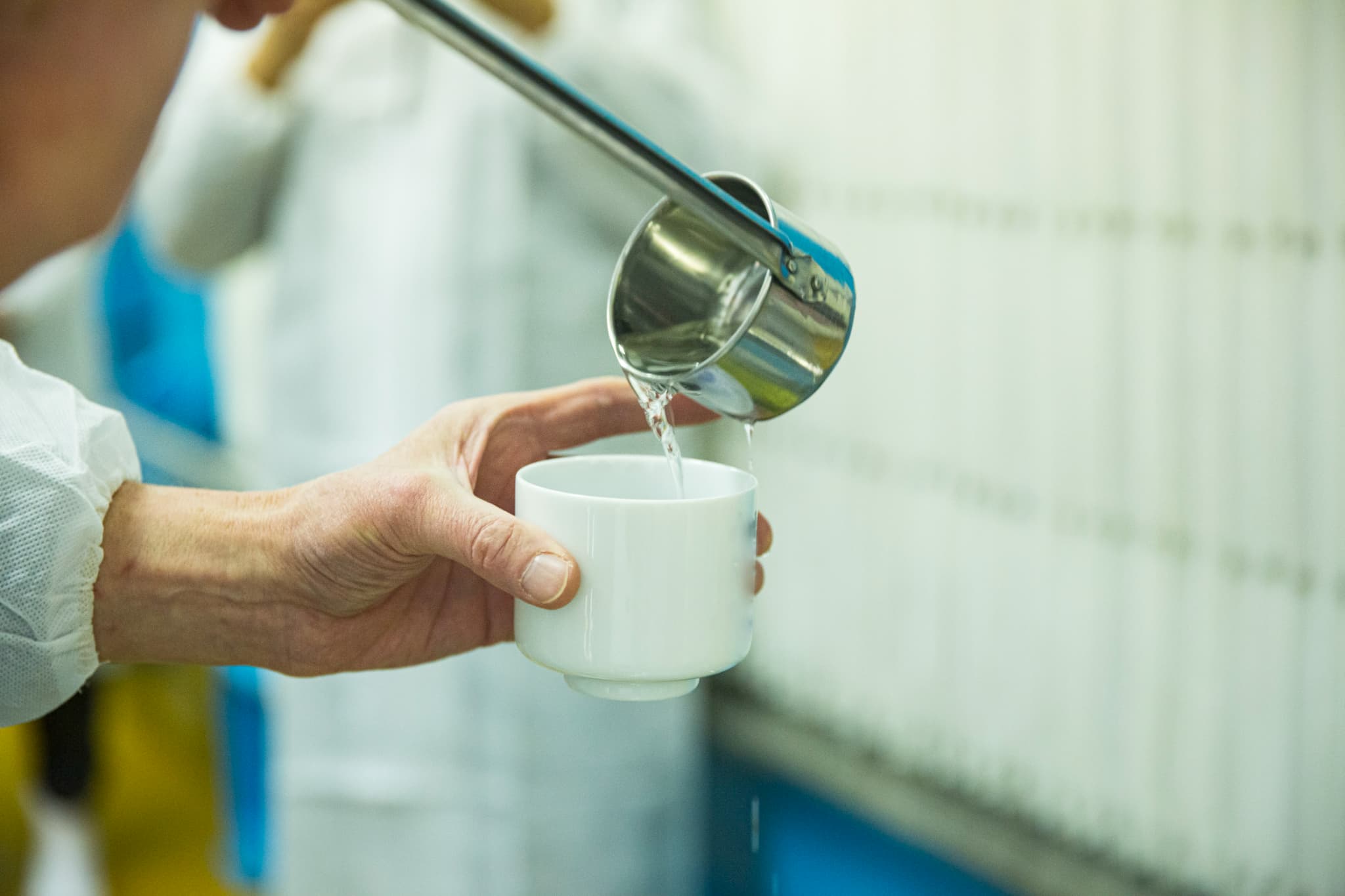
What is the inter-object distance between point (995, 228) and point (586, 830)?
734 mm

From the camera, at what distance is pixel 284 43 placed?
127 cm

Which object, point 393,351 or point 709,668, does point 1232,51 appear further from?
point 393,351

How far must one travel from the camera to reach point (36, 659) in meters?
0.61

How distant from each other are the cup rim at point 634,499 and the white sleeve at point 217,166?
2.72ft

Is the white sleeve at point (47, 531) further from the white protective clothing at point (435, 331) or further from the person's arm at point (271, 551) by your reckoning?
the white protective clothing at point (435, 331)

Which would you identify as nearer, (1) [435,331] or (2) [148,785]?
(1) [435,331]

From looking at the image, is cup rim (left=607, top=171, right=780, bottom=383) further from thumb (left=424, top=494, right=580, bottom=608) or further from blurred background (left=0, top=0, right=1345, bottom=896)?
blurred background (left=0, top=0, right=1345, bottom=896)

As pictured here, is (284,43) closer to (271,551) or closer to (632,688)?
(271,551)

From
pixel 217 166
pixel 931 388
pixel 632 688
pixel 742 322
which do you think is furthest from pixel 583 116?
pixel 217 166

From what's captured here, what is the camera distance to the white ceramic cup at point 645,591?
54 centimetres

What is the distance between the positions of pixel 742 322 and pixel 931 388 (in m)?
0.73

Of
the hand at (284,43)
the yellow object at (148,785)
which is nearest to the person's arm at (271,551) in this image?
the hand at (284,43)

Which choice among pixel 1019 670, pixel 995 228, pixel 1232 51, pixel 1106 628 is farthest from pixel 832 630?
pixel 1232 51

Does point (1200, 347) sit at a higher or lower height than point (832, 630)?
higher
